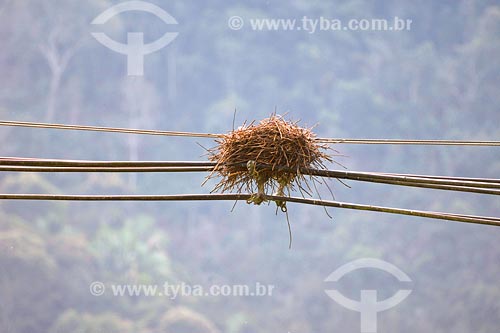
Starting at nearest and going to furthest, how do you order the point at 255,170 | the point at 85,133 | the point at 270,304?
1. the point at 255,170
2. the point at 270,304
3. the point at 85,133

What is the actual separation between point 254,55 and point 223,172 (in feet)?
36.4

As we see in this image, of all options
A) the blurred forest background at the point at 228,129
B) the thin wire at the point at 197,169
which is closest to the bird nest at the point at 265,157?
the thin wire at the point at 197,169

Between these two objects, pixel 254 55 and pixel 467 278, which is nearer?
pixel 467 278

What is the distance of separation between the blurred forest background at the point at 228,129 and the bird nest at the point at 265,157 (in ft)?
30.3

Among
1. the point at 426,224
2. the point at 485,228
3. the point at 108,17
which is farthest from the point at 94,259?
the point at 485,228

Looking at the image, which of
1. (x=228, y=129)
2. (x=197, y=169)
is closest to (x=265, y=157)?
(x=197, y=169)

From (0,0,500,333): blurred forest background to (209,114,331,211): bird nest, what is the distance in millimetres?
9247

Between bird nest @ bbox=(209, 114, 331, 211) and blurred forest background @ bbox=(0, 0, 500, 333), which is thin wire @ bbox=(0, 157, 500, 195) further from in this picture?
blurred forest background @ bbox=(0, 0, 500, 333)

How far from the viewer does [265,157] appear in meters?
3.73

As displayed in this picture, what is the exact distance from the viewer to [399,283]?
13.1m

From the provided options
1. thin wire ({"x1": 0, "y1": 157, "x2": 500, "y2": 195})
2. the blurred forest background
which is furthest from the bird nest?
the blurred forest background

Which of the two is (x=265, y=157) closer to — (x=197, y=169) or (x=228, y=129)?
(x=197, y=169)

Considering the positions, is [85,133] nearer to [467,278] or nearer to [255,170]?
[467,278]

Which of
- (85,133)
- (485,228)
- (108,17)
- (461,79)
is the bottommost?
(485,228)
